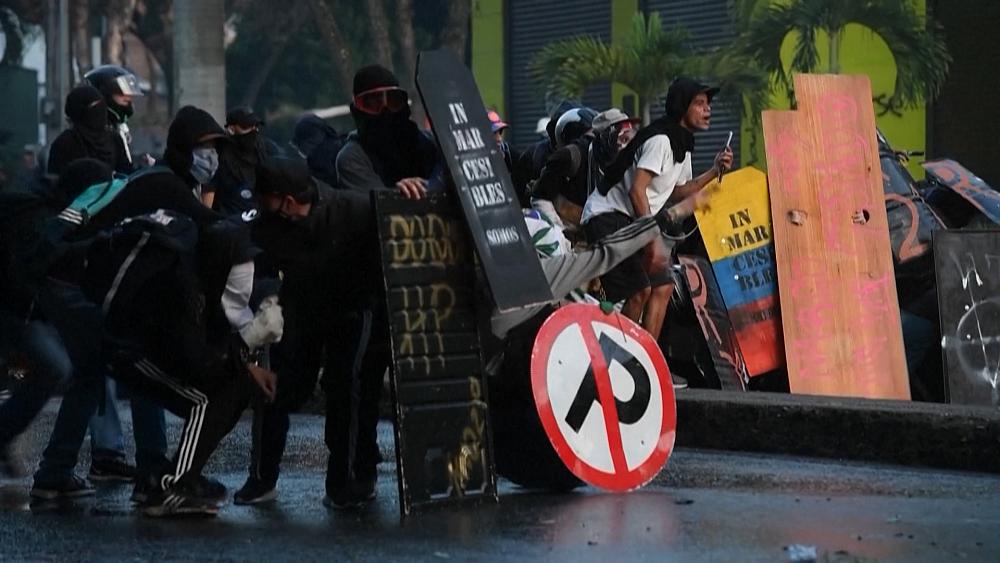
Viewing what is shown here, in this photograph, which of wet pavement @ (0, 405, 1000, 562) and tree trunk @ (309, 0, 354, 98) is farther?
tree trunk @ (309, 0, 354, 98)

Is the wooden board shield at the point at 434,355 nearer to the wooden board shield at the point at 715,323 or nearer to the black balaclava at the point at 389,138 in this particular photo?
the black balaclava at the point at 389,138

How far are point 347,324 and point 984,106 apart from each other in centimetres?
1600

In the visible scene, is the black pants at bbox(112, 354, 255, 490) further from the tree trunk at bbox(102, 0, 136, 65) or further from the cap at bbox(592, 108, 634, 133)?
the tree trunk at bbox(102, 0, 136, 65)

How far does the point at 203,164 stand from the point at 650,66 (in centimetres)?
1417

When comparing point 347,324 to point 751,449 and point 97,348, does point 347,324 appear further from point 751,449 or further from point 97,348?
point 751,449

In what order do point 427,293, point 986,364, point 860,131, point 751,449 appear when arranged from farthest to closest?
1. point 860,131
2. point 986,364
3. point 751,449
4. point 427,293

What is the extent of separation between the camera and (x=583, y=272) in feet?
25.0

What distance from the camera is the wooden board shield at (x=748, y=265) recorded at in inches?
414

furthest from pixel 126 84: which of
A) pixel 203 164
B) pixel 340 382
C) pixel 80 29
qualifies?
pixel 80 29

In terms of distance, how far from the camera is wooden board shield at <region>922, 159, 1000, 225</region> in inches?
438

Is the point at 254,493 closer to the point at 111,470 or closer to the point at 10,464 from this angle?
the point at 111,470

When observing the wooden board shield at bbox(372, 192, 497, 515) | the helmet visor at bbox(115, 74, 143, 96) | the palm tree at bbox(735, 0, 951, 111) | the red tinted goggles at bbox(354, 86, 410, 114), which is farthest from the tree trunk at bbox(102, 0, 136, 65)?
the wooden board shield at bbox(372, 192, 497, 515)

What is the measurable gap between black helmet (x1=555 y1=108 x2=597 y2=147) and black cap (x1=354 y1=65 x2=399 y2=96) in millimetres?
4135

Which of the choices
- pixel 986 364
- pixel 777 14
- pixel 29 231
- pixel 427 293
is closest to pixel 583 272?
pixel 427 293
